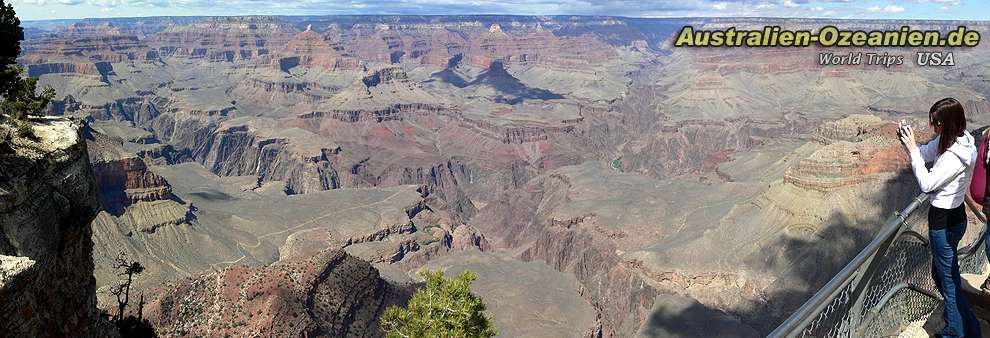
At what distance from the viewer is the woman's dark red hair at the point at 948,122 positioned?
8.13 meters

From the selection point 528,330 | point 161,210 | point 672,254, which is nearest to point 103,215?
point 161,210

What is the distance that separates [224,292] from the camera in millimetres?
38344

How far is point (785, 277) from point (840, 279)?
199ft

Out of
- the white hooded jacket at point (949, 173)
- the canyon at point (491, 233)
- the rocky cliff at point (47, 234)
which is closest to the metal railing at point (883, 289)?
the white hooded jacket at point (949, 173)

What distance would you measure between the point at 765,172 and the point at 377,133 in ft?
355

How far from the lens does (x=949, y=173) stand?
7945 mm

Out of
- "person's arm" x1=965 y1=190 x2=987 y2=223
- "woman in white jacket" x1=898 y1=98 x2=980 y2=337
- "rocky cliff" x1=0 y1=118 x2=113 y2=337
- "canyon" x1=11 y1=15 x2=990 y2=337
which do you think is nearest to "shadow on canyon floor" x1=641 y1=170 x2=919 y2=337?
"canyon" x1=11 y1=15 x2=990 y2=337

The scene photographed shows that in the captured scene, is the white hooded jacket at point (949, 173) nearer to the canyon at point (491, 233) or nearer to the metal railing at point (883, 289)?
the metal railing at point (883, 289)

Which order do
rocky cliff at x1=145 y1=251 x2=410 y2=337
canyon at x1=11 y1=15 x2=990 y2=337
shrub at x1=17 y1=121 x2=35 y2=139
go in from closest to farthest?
1. shrub at x1=17 y1=121 x2=35 y2=139
2. rocky cliff at x1=145 y1=251 x2=410 y2=337
3. canyon at x1=11 y1=15 x2=990 y2=337

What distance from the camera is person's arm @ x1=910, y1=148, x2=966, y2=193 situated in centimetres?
794

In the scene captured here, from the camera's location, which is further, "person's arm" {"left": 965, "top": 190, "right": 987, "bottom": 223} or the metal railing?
"person's arm" {"left": 965, "top": 190, "right": 987, "bottom": 223}

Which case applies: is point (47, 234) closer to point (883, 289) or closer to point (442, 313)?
point (442, 313)

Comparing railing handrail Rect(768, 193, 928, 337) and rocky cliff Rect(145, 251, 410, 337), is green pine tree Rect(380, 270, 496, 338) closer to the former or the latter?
railing handrail Rect(768, 193, 928, 337)

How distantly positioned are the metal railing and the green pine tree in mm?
11615
